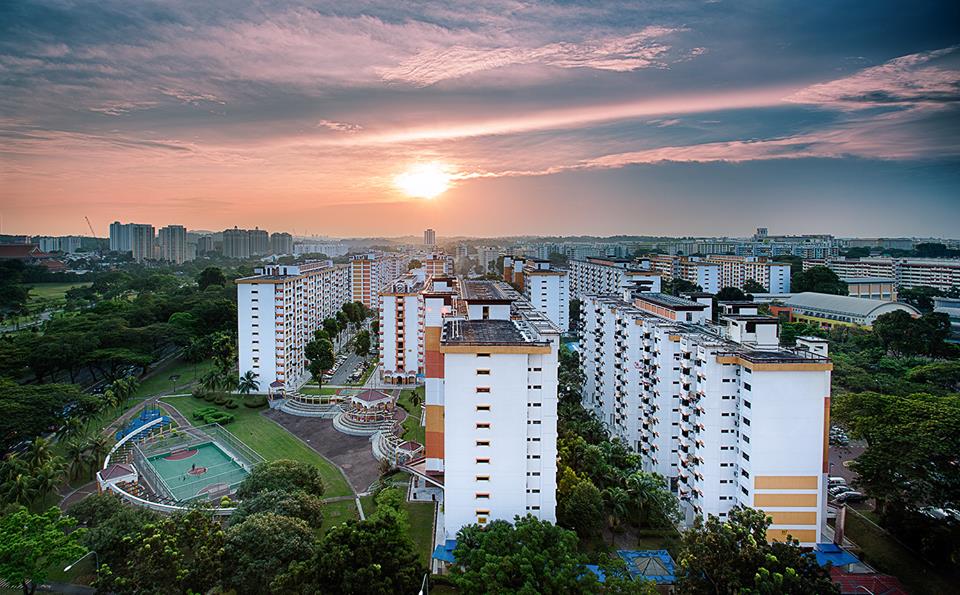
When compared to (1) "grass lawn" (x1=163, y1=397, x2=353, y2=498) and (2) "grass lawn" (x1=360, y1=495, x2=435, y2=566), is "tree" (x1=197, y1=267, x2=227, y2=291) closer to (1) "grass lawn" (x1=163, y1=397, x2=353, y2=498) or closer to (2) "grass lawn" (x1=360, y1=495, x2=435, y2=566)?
(1) "grass lawn" (x1=163, y1=397, x2=353, y2=498)

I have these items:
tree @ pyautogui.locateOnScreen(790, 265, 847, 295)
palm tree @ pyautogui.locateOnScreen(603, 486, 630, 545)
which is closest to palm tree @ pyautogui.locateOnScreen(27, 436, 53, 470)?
palm tree @ pyautogui.locateOnScreen(603, 486, 630, 545)

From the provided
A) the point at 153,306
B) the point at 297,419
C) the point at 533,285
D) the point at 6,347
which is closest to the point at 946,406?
the point at 297,419

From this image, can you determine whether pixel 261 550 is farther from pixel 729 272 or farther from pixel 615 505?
pixel 729 272

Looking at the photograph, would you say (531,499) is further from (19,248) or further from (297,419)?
(19,248)

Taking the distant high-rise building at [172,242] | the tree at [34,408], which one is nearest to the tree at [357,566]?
the tree at [34,408]

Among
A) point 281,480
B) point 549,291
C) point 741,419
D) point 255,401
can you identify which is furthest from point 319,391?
point 741,419

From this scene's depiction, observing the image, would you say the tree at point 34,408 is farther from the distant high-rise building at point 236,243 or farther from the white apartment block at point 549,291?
the distant high-rise building at point 236,243
